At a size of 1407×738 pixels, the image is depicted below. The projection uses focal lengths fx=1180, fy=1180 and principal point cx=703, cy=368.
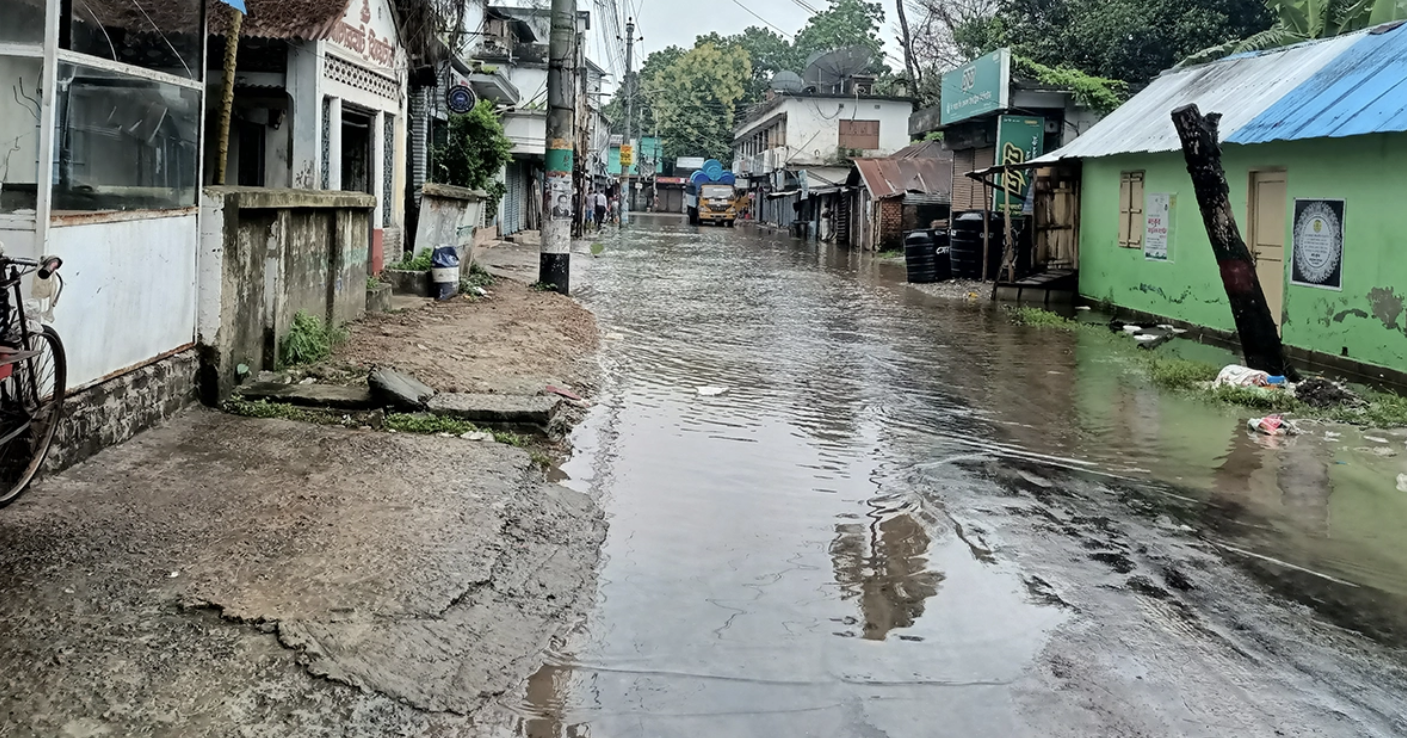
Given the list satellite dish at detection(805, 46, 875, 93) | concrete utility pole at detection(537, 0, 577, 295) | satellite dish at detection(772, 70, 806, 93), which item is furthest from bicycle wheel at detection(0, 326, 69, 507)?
satellite dish at detection(772, 70, 806, 93)

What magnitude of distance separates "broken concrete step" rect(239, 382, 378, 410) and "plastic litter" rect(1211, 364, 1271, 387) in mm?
7229

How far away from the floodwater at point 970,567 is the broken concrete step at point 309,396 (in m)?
1.47

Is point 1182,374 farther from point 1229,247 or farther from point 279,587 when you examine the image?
point 279,587

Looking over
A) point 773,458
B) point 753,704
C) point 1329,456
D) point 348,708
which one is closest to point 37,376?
point 348,708

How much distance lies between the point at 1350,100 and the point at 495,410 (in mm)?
9251

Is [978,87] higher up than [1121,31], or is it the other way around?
[1121,31]

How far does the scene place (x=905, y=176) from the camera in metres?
37.7

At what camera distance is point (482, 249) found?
2705 centimetres

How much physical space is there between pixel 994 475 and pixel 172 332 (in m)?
4.98

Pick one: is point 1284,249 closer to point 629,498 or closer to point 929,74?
point 629,498

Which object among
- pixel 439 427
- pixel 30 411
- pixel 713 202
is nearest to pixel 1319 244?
pixel 439 427

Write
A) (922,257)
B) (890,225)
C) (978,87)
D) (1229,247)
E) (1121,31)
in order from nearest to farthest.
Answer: (1229,247)
(922,257)
(978,87)
(1121,31)
(890,225)

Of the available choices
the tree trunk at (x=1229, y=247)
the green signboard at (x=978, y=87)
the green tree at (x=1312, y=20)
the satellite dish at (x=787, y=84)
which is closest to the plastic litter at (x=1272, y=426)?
the tree trunk at (x=1229, y=247)

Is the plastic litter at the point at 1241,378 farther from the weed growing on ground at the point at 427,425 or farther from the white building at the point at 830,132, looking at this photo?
the white building at the point at 830,132
